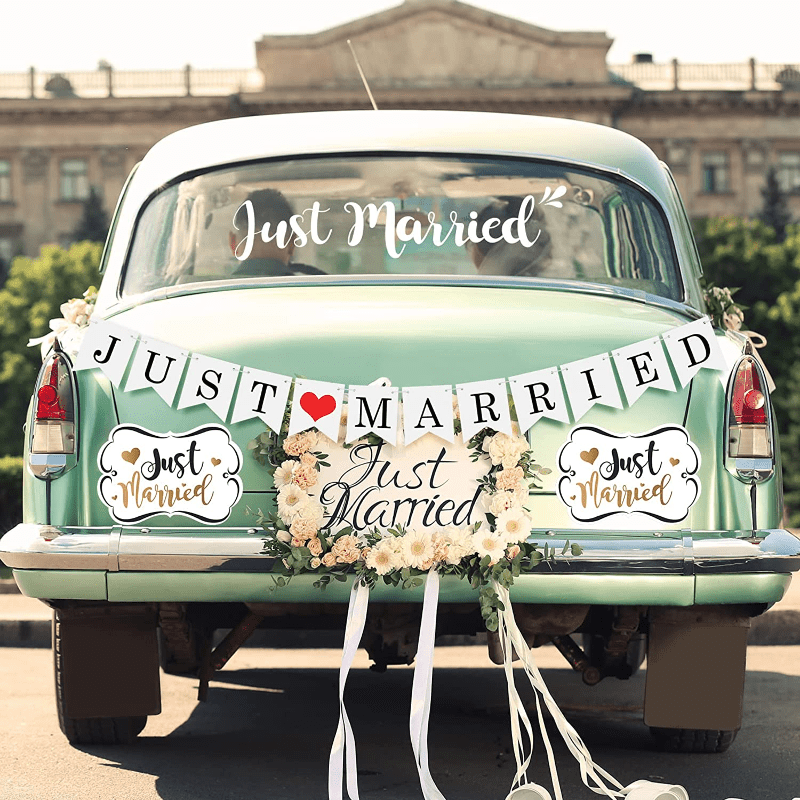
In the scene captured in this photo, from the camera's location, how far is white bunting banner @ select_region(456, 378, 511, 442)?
4.16 meters

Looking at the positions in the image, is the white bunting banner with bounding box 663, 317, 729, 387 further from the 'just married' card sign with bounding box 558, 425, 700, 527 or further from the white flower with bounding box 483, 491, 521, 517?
the white flower with bounding box 483, 491, 521, 517

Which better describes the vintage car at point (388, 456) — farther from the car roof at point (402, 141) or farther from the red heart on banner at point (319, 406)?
the car roof at point (402, 141)

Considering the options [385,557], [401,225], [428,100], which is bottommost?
[385,557]

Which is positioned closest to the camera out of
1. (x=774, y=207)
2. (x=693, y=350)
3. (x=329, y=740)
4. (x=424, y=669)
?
(x=424, y=669)

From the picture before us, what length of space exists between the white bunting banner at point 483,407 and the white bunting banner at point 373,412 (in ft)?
0.58

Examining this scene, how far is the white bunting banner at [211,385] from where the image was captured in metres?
4.25

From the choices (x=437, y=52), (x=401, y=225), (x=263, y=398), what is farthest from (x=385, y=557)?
(x=437, y=52)

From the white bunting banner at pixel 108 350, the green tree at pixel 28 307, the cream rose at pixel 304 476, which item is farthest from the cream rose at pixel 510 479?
the green tree at pixel 28 307

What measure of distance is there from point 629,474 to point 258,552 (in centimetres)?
100

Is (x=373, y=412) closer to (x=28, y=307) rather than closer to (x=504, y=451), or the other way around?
(x=504, y=451)

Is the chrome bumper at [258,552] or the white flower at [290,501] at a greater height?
the white flower at [290,501]

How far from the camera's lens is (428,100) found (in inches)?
2709

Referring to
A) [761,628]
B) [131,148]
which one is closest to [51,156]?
[131,148]

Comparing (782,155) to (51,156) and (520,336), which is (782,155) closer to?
(51,156)
